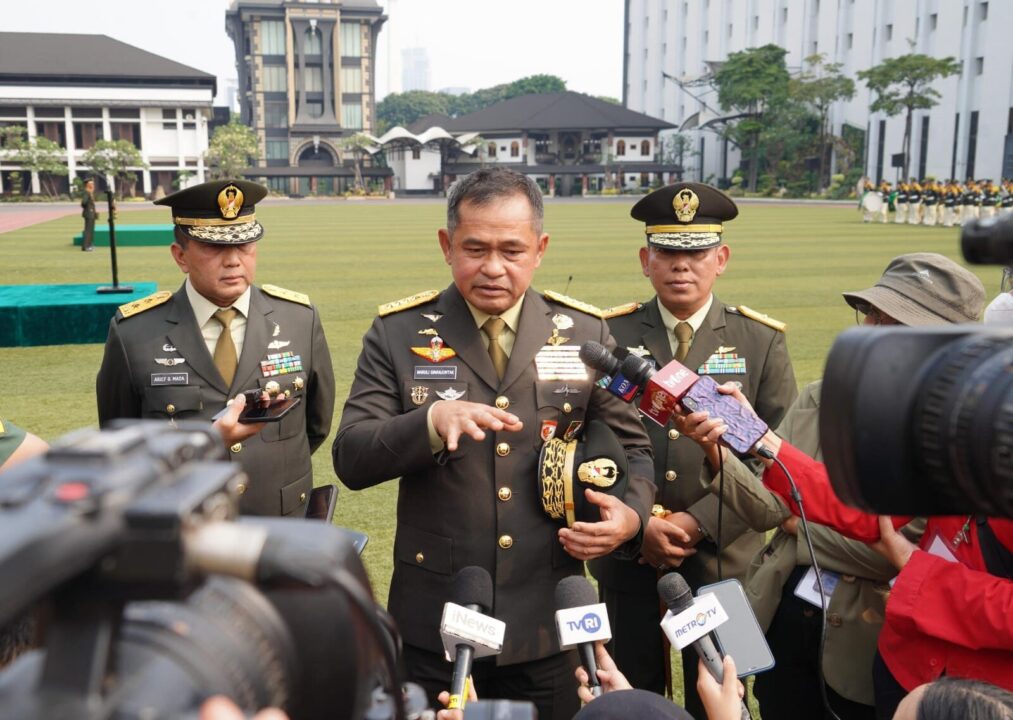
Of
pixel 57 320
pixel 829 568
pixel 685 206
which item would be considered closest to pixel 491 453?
pixel 829 568

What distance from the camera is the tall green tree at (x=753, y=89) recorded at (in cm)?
5759

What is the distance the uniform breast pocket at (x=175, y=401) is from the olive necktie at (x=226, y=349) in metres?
0.14

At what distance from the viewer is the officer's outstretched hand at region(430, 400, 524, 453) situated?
221 centimetres

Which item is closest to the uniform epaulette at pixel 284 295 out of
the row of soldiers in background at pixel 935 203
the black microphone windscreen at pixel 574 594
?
the black microphone windscreen at pixel 574 594

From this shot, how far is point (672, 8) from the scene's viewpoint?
7362 cm

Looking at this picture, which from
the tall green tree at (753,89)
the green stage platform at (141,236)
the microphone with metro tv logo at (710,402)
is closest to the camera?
the microphone with metro tv logo at (710,402)

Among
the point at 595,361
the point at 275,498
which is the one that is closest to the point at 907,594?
the point at 595,361

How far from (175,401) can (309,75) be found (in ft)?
282

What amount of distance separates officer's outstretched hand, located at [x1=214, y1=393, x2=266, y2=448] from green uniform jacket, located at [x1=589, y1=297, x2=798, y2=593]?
4.52ft

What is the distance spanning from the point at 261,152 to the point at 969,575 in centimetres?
8458

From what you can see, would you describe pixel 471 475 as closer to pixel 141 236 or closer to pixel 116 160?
pixel 141 236

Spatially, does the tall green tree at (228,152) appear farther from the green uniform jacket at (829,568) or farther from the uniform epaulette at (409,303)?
the green uniform jacket at (829,568)

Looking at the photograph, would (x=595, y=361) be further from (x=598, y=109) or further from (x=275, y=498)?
(x=598, y=109)

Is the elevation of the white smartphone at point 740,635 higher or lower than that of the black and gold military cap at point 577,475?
lower
